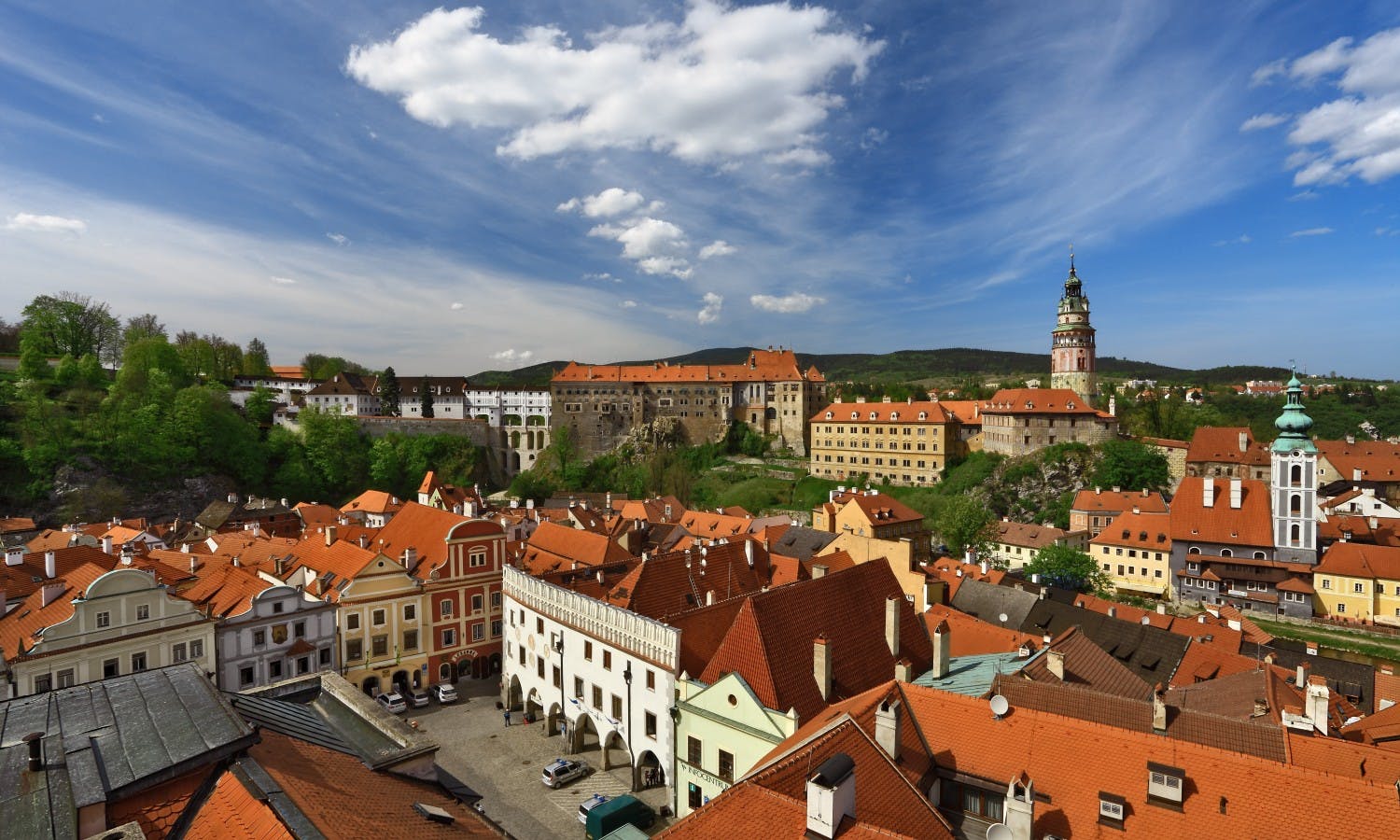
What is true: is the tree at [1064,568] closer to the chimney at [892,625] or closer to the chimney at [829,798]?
the chimney at [892,625]

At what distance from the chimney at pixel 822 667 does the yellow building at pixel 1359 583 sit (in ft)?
149

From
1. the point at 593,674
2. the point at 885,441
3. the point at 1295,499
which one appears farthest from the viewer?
the point at 885,441

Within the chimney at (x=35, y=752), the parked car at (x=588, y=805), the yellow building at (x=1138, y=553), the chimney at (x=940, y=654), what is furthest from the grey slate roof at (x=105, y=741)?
the yellow building at (x=1138, y=553)

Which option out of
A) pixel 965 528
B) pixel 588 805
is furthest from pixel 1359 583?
pixel 588 805

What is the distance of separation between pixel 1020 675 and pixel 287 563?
30.9 meters

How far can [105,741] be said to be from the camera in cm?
715

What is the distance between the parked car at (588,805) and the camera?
2009cm

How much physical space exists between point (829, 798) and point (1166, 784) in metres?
6.14

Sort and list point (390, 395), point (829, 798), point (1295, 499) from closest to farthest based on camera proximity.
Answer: point (829, 798) < point (1295, 499) < point (390, 395)

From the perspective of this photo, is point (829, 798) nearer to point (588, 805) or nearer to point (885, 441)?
point (588, 805)

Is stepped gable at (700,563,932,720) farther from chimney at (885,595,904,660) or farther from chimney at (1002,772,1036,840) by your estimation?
chimney at (1002,772,1036,840)

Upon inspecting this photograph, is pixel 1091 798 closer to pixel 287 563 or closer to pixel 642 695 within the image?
pixel 642 695

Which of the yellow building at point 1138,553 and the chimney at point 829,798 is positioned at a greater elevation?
the chimney at point 829,798

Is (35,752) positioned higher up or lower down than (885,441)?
higher up
